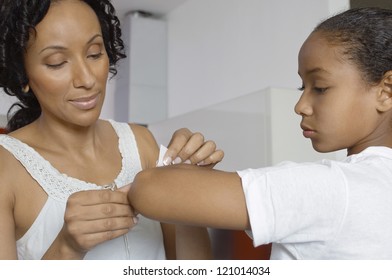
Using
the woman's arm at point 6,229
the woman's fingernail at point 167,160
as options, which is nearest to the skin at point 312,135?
the woman's fingernail at point 167,160

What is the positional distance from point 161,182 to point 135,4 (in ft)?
Answer: 13.4

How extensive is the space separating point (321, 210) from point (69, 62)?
21.8 inches

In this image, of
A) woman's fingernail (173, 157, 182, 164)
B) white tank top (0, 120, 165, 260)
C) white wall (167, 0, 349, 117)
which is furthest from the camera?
white wall (167, 0, 349, 117)

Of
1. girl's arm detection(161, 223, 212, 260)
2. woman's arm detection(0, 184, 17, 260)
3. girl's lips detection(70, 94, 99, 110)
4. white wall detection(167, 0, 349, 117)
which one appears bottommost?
girl's arm detection(161, 223, 212, 260)

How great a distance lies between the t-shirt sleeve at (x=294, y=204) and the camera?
0.64 m

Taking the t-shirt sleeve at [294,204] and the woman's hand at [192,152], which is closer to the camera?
the t-shirt sleeve at [294,204]

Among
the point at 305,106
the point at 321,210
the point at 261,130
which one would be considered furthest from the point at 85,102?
the point at 261,130

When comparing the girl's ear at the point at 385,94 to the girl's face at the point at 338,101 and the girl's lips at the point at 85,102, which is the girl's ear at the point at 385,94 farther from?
the girl's lips at the point at 85,102

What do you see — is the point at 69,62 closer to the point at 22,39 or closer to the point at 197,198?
the point at 22,39

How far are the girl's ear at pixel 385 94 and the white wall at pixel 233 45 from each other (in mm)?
2160

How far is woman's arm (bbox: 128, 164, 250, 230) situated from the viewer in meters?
0.65

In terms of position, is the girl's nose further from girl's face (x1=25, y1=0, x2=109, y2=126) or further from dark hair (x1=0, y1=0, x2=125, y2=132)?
dark hair (x1=0, y1=0, x2=125, y2=132)

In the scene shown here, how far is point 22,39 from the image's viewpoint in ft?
3.15

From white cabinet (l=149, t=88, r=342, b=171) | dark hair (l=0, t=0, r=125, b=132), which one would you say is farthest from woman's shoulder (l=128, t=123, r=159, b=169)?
white cabinet (l=149, t=88, r=342, b=171)
